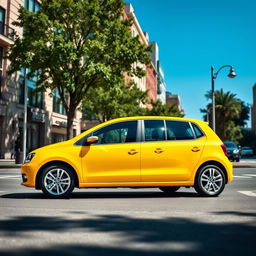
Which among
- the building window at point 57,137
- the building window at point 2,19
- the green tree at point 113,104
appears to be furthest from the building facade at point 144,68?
the building window at point 2,19

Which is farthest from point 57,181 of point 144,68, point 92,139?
point 144,68

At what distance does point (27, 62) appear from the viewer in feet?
71.0

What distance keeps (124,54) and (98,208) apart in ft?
54.4

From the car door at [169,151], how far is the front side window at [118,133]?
0.88 ft

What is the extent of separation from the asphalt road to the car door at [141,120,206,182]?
0.58 metres

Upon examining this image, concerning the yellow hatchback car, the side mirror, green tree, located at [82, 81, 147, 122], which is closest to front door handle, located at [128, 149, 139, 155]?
the yellow hatchback car

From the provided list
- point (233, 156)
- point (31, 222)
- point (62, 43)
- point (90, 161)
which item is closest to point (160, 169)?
point (90, 161)

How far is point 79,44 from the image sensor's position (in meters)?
23.8

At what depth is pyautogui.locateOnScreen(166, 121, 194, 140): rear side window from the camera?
8.48m

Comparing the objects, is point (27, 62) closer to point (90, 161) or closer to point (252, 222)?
point (90, 161)

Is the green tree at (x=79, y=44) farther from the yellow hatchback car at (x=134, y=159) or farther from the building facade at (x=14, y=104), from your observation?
the yellow hatchback car at (x=134, y=159)

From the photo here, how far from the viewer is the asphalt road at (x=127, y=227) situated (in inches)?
155

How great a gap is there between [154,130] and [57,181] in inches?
87.1

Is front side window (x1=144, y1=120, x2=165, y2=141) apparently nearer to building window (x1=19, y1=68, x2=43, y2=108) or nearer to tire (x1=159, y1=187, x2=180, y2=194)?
tire (x1=159, y1=187, x2=180, y2=194)
